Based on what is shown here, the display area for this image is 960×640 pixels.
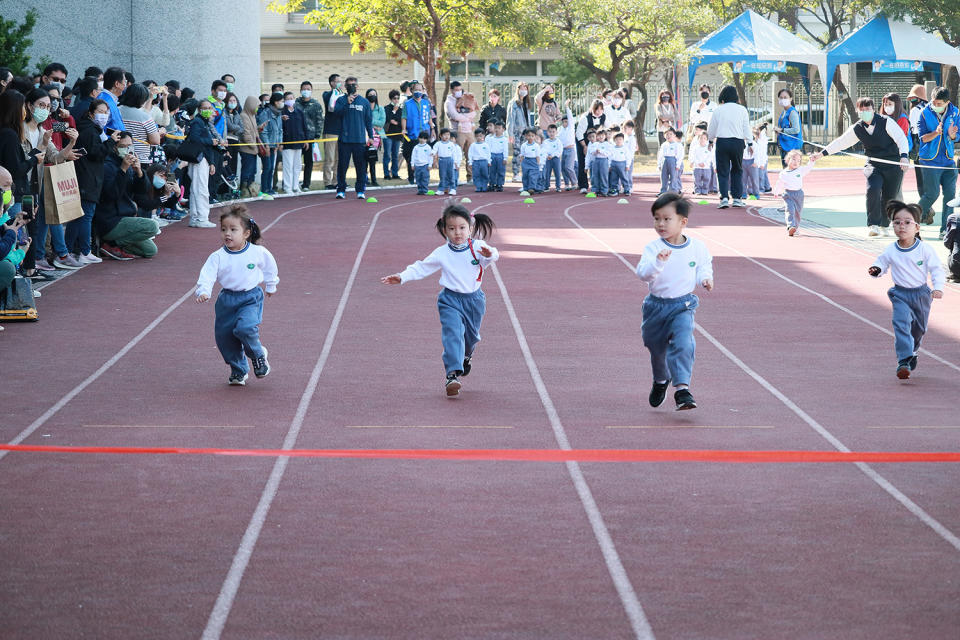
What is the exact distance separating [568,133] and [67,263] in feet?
44.8

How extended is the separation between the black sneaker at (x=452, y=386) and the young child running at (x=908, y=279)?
295 centimetres

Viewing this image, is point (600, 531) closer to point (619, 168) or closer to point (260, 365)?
point (260, 365)

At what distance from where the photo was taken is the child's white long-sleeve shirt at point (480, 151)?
25.3 metres

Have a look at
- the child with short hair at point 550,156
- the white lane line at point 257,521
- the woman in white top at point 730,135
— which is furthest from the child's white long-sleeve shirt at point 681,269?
the child with short hair at point 550,156

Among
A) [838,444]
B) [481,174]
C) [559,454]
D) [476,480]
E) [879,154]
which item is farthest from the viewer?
[481,174]

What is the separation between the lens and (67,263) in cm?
1380

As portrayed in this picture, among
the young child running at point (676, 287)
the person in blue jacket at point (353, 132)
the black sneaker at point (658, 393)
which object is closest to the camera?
the young child running at point (676, 287)

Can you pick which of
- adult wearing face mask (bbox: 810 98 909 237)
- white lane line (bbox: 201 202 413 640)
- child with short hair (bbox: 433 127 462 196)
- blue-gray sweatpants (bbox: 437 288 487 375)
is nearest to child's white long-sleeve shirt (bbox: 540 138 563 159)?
child with short hair (bbox: 433 127 462 196)

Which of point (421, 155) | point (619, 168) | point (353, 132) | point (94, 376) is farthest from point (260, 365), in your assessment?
point (619, 168)

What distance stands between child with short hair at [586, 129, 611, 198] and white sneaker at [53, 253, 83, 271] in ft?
41.0

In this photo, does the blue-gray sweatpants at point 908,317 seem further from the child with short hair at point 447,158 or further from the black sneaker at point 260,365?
the child with short hair at point 447,158

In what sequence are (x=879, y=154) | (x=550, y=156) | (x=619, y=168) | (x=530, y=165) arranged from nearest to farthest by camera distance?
1. (x=879, y=154)
2. (x=619, y=168)
3. (x=530, y=165)
4. (x=550, y=156)

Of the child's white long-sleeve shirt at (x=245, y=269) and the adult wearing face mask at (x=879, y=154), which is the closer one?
the child's white long-sleeve shirt at (x=245, y=269)

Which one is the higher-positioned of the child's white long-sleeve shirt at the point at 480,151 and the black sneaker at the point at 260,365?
the child's white long-sleeve shirt at the point at 480,151
